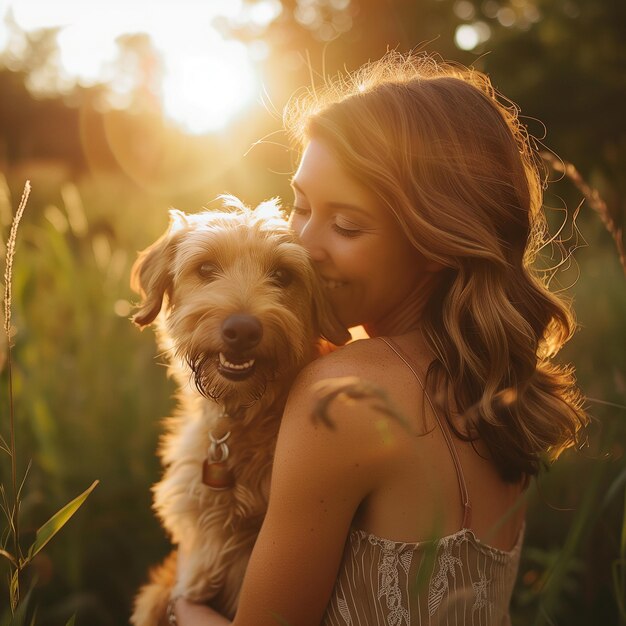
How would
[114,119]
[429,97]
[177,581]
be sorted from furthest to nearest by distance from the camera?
[114,119]
[177,581]
[429,97]

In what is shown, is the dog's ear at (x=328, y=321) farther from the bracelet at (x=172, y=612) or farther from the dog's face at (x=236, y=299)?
the bracelet at (x=172, y=612)

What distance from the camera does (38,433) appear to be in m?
3.50

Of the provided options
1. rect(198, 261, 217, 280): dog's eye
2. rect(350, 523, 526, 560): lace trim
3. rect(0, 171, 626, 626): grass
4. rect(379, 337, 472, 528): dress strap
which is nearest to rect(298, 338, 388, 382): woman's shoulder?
rect(379, 337, 472, 528): dress strap

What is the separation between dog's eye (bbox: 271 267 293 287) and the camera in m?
2.63

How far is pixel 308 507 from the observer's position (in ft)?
5.98

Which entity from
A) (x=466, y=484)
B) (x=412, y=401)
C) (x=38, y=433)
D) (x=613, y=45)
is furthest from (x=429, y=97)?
(x=613, y=45)

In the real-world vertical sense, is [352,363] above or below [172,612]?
above

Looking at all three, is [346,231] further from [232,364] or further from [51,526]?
[51,526]

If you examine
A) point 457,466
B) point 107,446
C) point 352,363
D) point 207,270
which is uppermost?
point 207,270

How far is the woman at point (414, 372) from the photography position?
1.85 metres

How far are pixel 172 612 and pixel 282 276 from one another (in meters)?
1.37

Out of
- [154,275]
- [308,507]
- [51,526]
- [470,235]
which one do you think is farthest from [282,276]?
[51,526]

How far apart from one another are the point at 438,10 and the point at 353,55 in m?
3.37

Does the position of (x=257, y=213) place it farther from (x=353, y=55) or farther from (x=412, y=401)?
(x=353, y=55)
